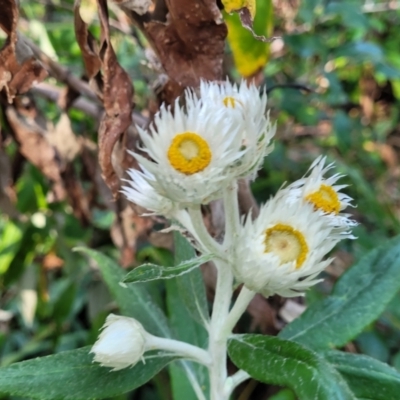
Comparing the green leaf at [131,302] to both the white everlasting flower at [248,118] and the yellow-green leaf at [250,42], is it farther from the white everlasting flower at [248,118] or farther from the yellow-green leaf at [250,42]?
the yellow-green leaf at [250,42]

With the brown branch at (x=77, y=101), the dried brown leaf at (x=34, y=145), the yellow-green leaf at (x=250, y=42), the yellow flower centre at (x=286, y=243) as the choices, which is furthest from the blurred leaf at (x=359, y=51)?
the yellow flower centre at (x=286, y=243)

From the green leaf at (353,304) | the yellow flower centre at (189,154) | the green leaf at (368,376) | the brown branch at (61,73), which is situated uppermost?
the brown branch at (61,73)

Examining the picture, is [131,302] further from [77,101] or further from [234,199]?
[77,101]

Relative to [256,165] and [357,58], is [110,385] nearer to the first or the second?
[256,165]

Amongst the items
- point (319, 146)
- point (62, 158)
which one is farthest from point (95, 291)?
point (319, 146)

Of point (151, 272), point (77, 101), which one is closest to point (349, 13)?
point (77, 101)

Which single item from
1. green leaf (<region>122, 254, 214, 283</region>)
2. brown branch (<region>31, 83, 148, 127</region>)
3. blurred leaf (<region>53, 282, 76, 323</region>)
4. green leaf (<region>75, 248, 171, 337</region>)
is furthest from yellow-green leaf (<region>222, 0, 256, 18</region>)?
blurred leaf (<region>53, 282, 76, 323</region>)
